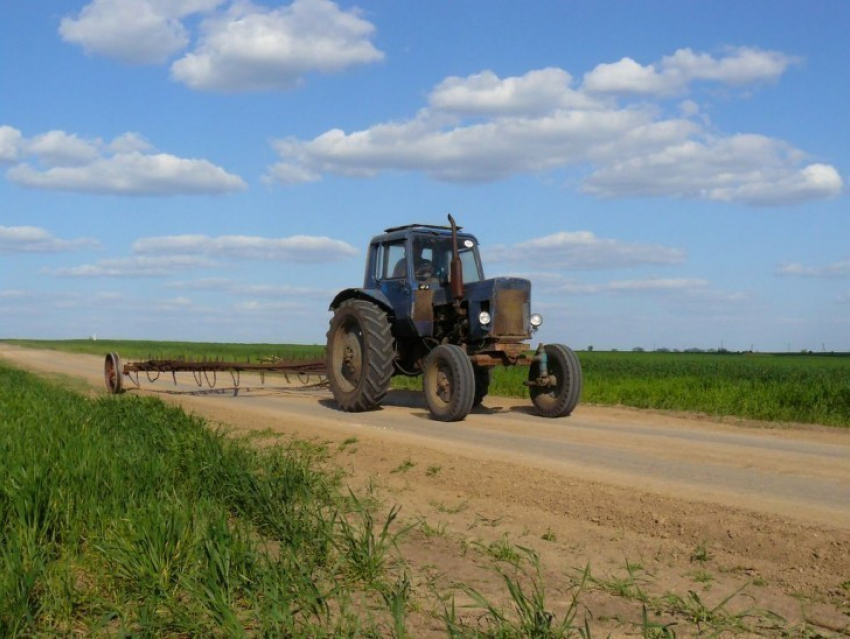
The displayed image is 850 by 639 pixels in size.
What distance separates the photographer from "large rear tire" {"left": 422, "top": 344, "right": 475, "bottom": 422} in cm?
1051

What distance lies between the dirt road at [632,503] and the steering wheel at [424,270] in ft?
8.28

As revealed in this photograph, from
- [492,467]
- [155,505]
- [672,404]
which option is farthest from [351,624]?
[672,404]

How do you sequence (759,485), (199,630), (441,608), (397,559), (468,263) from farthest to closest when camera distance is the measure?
(468,263) → (759,485) → (397,559) → (441,608) → (199,630)

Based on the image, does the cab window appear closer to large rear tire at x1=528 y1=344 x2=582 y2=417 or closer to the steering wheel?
the steering wheel

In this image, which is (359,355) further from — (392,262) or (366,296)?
(392,262)

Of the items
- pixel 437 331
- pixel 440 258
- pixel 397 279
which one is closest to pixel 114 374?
pixel 397 279

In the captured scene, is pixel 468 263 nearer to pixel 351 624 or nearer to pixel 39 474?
pixel 39 474

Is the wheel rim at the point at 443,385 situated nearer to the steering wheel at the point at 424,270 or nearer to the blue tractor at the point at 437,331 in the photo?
the blue tractor at the point at 437,331

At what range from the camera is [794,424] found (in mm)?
10922

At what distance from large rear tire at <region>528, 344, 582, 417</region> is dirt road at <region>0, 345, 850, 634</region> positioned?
2.50 feet

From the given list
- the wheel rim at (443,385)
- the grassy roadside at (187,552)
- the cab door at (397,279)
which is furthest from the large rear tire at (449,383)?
the grassy roadside at (187,552)

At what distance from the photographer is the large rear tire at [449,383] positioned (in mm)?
10514

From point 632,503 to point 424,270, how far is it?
697 centimetres

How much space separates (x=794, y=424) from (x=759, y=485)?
5104mm
